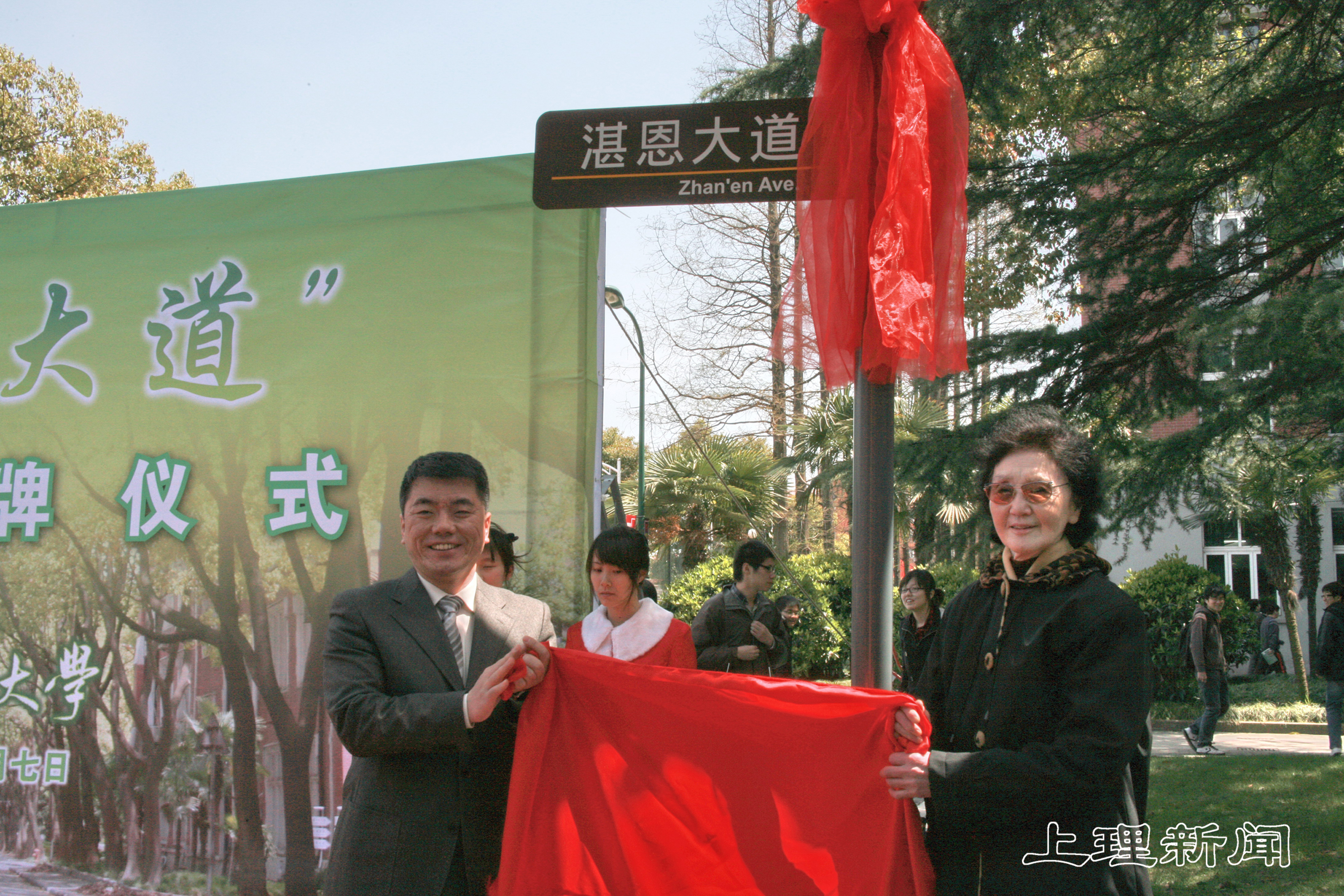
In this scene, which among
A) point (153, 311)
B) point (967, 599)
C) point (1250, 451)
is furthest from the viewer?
point (1250, 451)

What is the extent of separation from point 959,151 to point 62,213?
4.41m

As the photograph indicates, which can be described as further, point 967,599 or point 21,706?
point 21,706

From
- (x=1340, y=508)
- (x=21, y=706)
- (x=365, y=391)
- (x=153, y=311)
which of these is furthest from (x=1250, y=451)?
(x=1340, y=508)

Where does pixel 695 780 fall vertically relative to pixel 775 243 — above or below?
below

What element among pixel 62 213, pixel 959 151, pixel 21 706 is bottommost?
pixel 21 706

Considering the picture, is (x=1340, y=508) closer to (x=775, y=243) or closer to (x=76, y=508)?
(x=775, y=243)

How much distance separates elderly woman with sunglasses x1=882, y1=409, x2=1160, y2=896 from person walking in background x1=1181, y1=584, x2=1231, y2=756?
318 inches

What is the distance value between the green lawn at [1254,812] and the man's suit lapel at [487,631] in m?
3.74

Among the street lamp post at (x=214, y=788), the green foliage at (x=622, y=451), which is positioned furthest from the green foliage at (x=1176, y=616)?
the green foliage at (x=622, y=451)

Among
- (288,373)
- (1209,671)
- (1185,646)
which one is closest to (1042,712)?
(288,373)

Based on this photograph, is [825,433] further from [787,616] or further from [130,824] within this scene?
[130,824]

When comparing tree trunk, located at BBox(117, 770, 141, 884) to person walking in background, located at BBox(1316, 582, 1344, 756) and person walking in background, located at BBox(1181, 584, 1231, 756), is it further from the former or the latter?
person walking in background, located at BBox(1316, 582, 1344, 756)

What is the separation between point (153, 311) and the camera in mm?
4457

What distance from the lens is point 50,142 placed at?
14.8 metres
